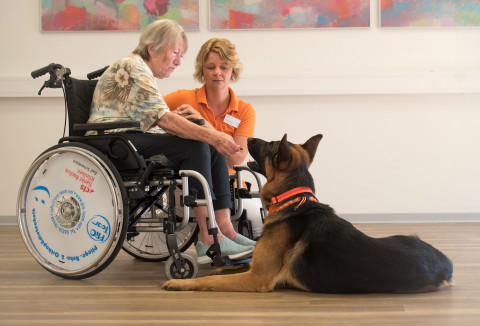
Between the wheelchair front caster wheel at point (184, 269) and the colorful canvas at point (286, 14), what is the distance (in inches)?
123

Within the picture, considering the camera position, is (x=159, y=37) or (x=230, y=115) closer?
(x=159, y=37)

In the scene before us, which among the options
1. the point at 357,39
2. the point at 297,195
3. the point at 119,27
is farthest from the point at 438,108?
the point at 297,195

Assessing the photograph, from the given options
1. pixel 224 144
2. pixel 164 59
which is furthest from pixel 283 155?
pixel 164 59

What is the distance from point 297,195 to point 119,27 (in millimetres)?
3433

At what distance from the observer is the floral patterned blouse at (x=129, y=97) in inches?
112

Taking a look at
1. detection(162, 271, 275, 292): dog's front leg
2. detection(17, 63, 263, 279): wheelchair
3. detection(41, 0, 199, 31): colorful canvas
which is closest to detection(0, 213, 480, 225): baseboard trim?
detection(41, 0, 199, 31): colorful canvas

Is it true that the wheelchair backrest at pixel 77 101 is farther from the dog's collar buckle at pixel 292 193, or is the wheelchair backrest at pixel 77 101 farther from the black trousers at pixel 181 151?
the dog's collar buckle at pixel 292 193

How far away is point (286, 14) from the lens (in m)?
5.45

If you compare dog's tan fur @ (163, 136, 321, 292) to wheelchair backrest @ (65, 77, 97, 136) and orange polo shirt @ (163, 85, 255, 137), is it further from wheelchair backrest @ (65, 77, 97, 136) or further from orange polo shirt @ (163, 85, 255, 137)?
orange polo shirt @ (163, 85, 255, 137)

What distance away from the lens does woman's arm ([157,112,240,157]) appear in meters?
2.81

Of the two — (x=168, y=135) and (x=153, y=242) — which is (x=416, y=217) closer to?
(x=153, y=242)

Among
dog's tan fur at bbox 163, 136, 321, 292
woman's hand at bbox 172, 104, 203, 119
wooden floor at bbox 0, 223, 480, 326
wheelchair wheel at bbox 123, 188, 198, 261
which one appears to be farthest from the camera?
wheelchair wheel at bbox 123, 188, 198, 261

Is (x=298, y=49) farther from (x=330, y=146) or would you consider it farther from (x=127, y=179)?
(x=127, y=179)

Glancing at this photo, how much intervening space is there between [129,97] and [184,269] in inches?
A: 32.1
